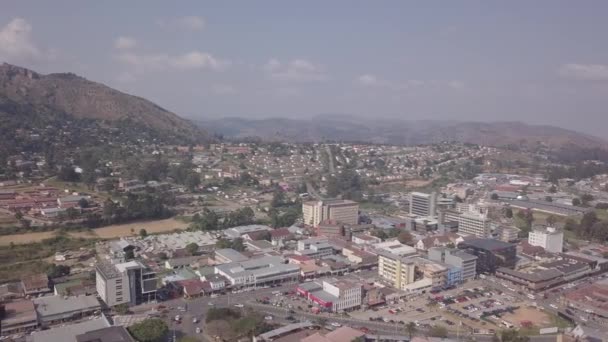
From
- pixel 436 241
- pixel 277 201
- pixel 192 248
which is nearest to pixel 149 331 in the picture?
pixel 192 248

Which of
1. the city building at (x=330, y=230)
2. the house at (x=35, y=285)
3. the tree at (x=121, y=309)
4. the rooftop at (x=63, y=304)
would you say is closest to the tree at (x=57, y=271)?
the house at (x=35, y=285)

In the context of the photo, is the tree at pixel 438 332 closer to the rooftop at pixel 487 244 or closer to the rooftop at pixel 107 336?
the rooftop at pixel 487 244

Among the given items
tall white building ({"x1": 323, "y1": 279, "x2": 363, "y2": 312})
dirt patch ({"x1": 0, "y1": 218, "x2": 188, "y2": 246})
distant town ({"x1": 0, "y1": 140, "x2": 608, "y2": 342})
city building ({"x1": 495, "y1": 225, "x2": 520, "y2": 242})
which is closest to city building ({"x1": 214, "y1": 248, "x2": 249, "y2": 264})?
distant town ({"x1": 0, "y1": 140, "x2": 608, "y2": 342})

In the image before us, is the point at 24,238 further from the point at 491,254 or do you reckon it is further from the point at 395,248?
the point at 491,254

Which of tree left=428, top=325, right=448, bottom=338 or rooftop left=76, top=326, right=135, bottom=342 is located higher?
rooftop left=76, top=326, right=135, bottom=342

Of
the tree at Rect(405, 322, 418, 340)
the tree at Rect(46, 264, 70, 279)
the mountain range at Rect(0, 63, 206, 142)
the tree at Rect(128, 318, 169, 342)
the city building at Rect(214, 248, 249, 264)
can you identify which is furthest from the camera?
the mountain range at Rect(0, 63, 206, 142)

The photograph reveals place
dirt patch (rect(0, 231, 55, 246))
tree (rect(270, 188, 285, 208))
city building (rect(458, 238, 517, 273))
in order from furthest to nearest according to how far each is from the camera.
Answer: tree (rect(270, 188, 285, 208)) → dirt patch (rect(0, 231, 55, 246)) → city building (rect(458, 238, 517, 273))

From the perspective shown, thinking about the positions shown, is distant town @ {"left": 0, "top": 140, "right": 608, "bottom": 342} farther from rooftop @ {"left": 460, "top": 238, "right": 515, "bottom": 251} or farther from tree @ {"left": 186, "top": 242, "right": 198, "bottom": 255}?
tree @ {"left": 186, "top": 242, "right": 198, "bottom": 255}
